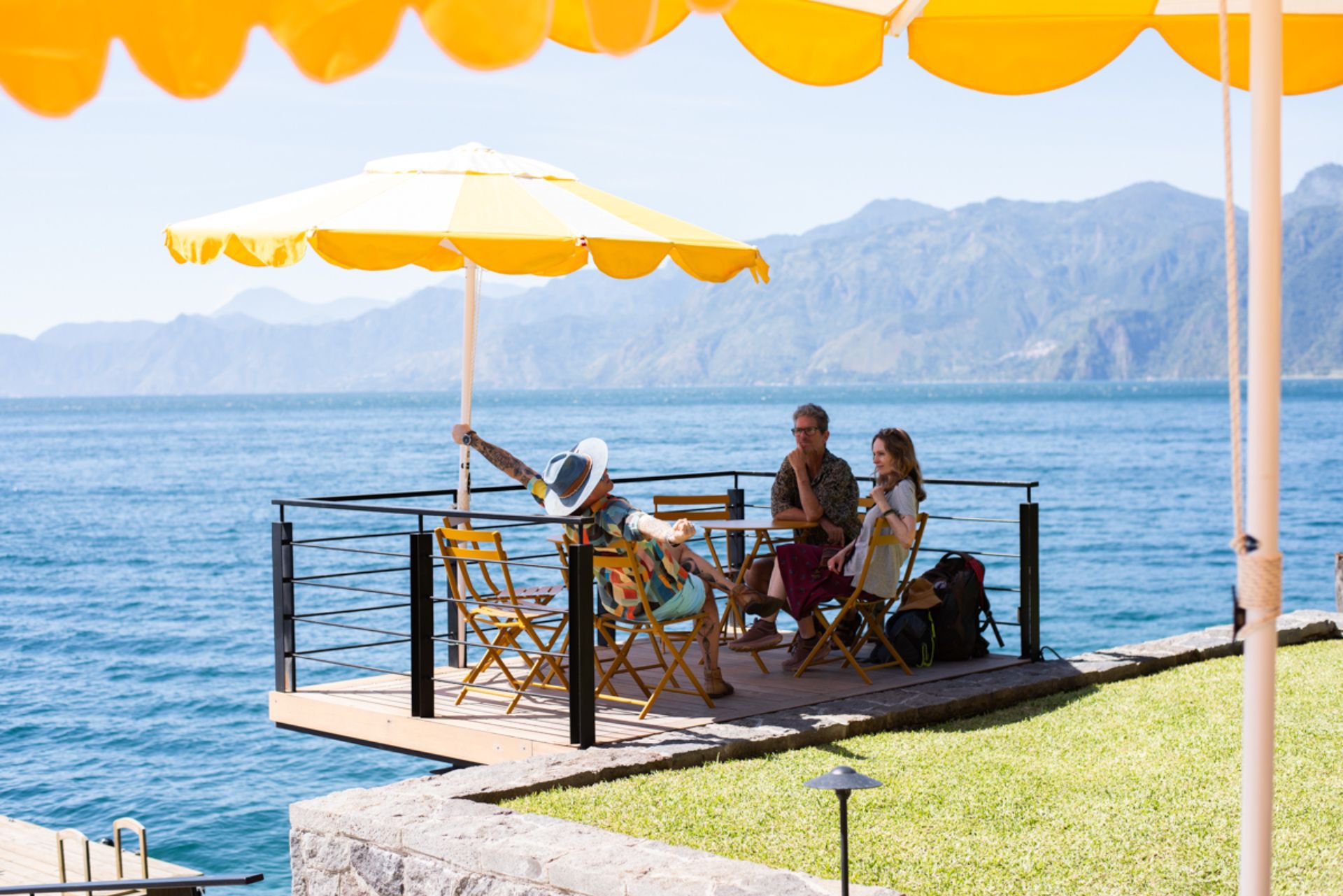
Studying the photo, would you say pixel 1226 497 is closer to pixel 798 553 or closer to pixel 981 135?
pixel 798 553

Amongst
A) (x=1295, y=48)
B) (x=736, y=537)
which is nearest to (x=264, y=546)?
(x=736, y=537)

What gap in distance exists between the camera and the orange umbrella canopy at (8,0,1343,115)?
2.06 metres

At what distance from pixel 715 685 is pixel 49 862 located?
15.2ft

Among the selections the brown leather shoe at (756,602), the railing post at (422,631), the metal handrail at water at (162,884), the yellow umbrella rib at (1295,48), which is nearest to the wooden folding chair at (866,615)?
the brown leather shoe at (756,602)

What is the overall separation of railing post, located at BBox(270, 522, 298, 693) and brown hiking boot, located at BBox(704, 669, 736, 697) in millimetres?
2208

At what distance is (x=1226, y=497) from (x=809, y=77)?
5258 centimetres

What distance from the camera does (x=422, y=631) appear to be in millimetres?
7016

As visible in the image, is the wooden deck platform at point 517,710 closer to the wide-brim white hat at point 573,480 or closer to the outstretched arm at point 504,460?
the wide-brim white hat at point 573,480

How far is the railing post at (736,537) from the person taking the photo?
939cm

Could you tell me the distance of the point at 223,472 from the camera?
7000 cm

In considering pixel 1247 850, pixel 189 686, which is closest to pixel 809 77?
pixel 1247 850

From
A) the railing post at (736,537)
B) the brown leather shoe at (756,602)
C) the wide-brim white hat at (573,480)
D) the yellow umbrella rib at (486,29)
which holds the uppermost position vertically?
the yellow umbrella rib at (486,29)

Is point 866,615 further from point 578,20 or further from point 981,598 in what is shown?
point 578,20

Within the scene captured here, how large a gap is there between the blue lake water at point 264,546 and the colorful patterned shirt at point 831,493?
6941 mm
